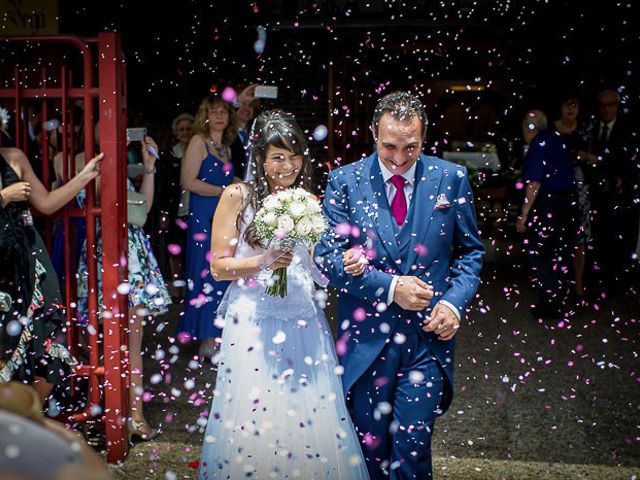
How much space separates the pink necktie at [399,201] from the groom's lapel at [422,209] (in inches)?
1.9

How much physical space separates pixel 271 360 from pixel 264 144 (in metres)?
1.00

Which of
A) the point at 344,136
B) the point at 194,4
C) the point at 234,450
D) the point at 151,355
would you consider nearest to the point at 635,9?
the point at 344,136

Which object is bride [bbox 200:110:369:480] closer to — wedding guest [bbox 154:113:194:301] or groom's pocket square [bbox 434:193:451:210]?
groom's pocket square [bbox 434:193:451:210]

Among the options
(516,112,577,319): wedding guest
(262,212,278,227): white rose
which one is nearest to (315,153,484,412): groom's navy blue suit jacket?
(262,212,278,227): white rose

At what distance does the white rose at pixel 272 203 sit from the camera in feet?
11.7

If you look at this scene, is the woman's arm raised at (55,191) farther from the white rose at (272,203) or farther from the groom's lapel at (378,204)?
the groom's lapel at (378,204)

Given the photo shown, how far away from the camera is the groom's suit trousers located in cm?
350

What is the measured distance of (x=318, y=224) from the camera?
11.6ft

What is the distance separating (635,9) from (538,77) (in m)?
2.55

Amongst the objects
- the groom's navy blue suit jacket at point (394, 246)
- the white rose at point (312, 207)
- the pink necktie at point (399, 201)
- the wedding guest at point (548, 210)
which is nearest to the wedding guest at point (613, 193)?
the wedding guest at point (548, 210)

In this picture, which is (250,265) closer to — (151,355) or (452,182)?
(452,182)

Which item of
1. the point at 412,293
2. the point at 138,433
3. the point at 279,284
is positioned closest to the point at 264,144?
the point at 279,284

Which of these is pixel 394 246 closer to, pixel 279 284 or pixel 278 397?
pixel 279 284

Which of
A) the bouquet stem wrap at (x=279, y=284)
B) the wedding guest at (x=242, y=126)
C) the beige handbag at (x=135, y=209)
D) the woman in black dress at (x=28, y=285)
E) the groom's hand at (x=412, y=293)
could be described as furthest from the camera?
the wedding guest at (x=242, y=126)
